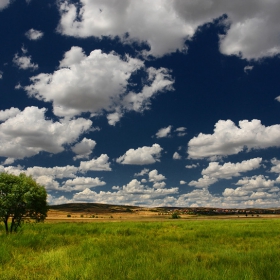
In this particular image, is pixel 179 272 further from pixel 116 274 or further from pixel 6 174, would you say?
pixel 6 174

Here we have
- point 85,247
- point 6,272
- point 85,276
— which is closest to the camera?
point 85,276

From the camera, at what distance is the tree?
27.4 metres

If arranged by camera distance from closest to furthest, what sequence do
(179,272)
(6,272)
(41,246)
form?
(179,272) < (6,272) < (41,246)

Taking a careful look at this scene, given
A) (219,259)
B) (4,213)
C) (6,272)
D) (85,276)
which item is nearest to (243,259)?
(219,259)

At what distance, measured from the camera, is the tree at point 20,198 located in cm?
2741

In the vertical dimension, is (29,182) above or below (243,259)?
above

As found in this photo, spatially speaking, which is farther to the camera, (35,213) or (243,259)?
(35,213)

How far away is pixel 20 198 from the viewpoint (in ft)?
92.4

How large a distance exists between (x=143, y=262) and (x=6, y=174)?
78.8 ft

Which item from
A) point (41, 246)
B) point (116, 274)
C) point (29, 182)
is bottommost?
point (41, 246)

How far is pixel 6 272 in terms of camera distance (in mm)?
9898

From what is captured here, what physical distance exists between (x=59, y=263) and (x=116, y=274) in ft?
12.7

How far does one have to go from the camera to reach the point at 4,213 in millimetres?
26953

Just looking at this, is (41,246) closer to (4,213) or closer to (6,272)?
(6,272)
